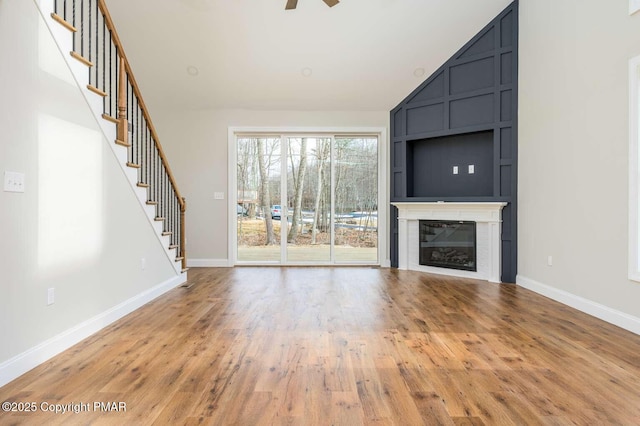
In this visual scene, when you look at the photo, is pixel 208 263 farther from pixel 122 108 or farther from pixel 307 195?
pixel 122 108

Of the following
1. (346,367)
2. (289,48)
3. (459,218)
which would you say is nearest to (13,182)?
(346,367)

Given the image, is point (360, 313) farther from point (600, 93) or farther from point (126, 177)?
point (600, 93)

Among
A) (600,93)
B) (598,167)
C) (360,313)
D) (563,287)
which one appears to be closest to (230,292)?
(360,313)

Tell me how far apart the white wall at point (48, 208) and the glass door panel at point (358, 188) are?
3.72m

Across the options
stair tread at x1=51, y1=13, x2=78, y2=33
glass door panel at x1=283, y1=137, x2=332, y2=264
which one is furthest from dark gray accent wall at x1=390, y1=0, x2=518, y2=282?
stair tread at x1=51, y1=13, x2=78, y2=33

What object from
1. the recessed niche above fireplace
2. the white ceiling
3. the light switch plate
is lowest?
the light switch plate

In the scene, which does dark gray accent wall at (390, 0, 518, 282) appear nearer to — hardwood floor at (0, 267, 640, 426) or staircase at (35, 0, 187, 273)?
hardwood floor at (0, 267, 640, 426)

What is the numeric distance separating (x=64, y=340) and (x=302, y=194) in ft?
13.8

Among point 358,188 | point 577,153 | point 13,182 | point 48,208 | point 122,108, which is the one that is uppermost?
point 122,108

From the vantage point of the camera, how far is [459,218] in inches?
210

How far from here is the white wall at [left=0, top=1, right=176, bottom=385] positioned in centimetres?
213

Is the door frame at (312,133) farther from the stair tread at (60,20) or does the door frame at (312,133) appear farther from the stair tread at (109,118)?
the stair tread at (60,20)

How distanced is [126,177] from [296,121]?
10.9 feet

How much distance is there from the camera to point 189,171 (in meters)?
6.10
